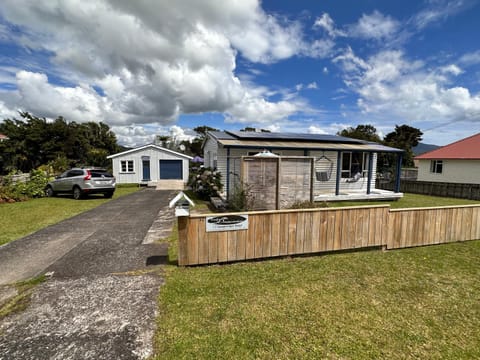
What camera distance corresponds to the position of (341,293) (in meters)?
3.58

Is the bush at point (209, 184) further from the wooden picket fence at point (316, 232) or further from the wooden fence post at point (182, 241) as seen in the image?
the wooden fence post at point (182, 241)

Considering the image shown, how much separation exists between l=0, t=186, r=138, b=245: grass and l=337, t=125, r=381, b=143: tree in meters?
45.1

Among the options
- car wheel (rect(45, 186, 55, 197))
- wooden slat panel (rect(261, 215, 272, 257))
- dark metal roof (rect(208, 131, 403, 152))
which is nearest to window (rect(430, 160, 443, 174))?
dark metal roof (rect(208, 131, 403, 152))

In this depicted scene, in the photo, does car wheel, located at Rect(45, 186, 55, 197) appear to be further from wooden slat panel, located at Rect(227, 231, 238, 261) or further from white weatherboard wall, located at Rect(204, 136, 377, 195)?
wooden slat panel, located at Rect(227, 231, 238, 261)

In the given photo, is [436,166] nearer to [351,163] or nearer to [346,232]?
[351,163]

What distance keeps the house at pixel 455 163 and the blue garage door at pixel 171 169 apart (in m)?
24.1

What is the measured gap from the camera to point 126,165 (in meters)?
20.4

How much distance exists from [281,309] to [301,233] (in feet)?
6.26

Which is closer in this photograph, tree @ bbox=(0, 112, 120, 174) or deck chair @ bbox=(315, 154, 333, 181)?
deck chair @ bbox=(315, 154, 333, 181)

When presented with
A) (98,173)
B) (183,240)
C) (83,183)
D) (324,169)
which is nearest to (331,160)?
(324,169)

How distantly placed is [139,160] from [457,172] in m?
28.0

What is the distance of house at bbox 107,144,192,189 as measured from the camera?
66.2 feet

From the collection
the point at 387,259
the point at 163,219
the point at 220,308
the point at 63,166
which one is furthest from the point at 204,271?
the point at 63,166

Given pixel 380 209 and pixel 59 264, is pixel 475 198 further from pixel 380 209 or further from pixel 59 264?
pixel 59 264
